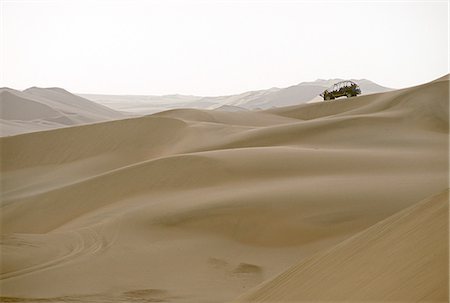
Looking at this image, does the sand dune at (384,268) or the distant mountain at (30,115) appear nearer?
the sand dune at (384,268)

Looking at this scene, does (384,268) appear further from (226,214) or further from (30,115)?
(30,115)

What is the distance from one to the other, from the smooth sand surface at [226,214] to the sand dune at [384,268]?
2 centimetres

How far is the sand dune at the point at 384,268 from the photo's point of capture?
3.26 m

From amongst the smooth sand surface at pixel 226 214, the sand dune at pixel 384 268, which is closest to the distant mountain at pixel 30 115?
the smooth sand surface at pixel 226 214

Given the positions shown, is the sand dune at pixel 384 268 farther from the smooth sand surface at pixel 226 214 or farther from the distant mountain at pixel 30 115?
the distant mountain at pixel 30 115

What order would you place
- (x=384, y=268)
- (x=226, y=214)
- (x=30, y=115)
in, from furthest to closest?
1. (x=30, y=115)
2. (x=226, y=214)
3. (x=384, y=268)

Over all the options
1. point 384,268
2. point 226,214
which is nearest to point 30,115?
point 226,214

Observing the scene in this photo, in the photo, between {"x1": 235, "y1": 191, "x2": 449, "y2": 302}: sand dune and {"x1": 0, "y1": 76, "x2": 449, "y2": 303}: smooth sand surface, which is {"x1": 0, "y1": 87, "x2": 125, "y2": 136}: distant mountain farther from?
{"x1": 235, "y1": 191, "x2": 449, "y2": 302}: sand dune

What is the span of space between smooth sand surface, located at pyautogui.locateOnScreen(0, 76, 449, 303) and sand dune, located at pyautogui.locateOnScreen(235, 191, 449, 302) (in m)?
0.02

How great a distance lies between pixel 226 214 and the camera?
8031 millimetres

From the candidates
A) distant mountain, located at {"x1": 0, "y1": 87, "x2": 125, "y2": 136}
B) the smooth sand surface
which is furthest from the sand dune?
distant mountain, located at {"x1": 0, "y1": 87, "x2": 125, "y2": 136}

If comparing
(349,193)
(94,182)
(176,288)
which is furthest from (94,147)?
(176,288)

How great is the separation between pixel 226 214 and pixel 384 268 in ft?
14.8

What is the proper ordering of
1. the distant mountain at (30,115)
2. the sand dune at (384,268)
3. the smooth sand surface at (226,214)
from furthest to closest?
1. the distant mountain at (30,115)
2. the smooth sand surface at (226,214)
3. the sand dune at (384,268)
